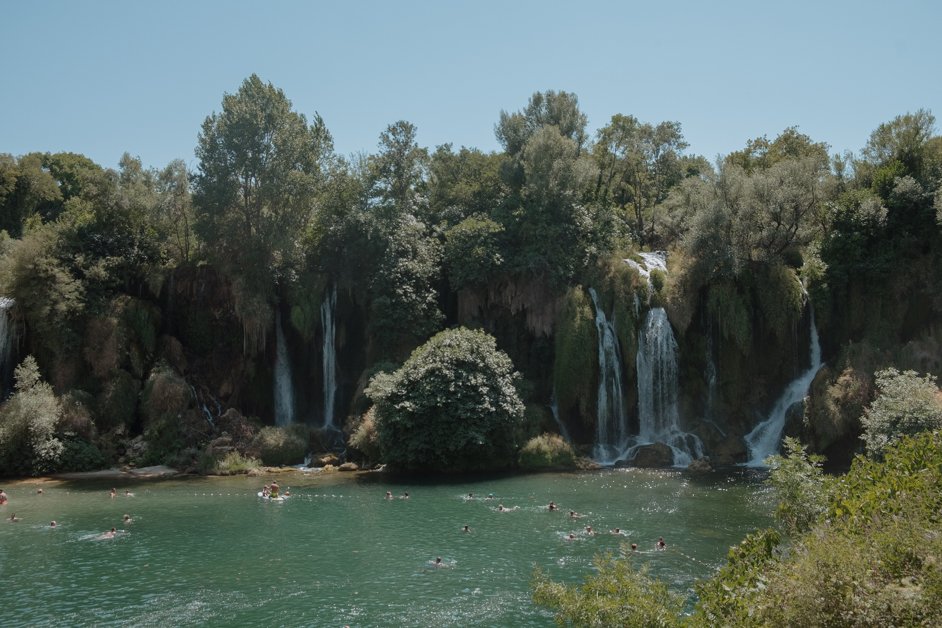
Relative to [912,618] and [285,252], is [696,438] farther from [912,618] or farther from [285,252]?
[912,618]

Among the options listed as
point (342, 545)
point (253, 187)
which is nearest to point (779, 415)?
point (342, 545)

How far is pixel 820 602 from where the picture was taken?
8.60 metres

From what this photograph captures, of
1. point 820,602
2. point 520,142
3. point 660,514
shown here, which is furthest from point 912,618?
point 520,142

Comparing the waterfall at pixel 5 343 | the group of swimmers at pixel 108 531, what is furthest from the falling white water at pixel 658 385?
the waterfall at pixel 5 343

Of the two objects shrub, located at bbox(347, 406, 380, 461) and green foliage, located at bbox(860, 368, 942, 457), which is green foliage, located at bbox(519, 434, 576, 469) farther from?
green foliage, located at bbox(860, 368, 942, 457)

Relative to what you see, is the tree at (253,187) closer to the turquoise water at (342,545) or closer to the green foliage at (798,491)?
the turquoise water at (342,545)

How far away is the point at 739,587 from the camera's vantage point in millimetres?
10164

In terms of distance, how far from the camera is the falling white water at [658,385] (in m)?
39.2

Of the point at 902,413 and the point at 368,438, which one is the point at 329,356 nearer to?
the point at 368,438

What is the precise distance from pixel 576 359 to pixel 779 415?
10806mm

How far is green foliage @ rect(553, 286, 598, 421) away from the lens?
39844mm

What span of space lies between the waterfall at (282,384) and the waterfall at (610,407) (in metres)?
18.3

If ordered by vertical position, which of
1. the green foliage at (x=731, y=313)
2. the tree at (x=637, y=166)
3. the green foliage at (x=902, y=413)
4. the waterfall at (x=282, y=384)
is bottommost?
the green foliage at (x=902, y=413)

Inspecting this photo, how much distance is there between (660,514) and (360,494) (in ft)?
42.5
